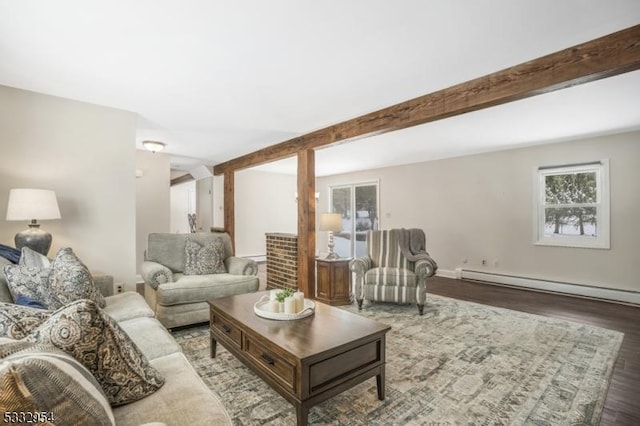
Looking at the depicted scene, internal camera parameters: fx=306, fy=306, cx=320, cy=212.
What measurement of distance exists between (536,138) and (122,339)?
5506mm

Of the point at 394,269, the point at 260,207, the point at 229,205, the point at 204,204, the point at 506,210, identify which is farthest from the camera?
the point at 260,207

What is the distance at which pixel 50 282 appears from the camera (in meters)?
1.93

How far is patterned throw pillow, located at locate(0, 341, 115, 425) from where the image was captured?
1.88 ft

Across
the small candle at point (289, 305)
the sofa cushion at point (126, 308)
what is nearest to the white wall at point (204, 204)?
the sofa cushion at point (126, 308)

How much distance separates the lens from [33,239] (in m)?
2.66

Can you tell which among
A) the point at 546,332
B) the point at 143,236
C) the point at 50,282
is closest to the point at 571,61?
the point at 546,332

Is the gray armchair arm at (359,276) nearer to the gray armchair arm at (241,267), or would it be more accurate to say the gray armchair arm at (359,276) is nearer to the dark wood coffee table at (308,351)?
the gray armchair arm at (241,267)

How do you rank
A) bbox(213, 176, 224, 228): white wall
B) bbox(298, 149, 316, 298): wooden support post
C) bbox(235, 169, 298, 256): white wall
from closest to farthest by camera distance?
bbox(298, 149, 316, 298): wooden support post < bbox(213, 176, 224, 228): white wall < bbox(235, 169, 298, 256): white wall

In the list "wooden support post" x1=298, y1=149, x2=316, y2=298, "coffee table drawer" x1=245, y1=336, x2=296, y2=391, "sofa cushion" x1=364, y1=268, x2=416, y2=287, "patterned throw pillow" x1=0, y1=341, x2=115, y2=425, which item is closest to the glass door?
"wooden support post" x1=298, y1=149, x2=316, y2=298

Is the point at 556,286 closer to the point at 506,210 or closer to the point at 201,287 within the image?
the point at 506,210

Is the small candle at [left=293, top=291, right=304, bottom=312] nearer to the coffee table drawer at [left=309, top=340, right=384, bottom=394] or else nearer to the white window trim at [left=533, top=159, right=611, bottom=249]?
the coffee table drawer at [left=309, top=340, right=384, bottom=394]

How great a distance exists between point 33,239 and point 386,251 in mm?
3753

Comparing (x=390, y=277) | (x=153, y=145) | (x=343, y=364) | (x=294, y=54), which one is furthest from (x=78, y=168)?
(x=390, y=277)

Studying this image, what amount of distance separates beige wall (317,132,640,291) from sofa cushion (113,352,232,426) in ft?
18.0
